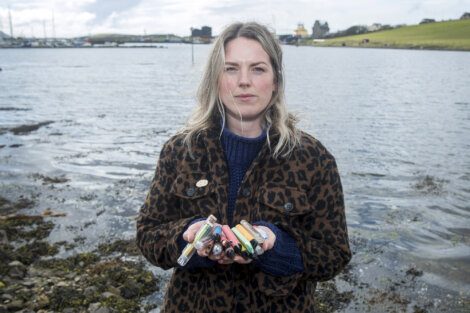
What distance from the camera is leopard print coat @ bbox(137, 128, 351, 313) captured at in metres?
3.82

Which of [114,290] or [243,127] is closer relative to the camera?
[243,127]

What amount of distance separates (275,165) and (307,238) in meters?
0.65

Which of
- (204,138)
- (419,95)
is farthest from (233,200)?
(419,95)

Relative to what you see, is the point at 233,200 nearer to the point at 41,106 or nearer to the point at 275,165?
the point at 275,165

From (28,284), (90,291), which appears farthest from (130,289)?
(28,284)

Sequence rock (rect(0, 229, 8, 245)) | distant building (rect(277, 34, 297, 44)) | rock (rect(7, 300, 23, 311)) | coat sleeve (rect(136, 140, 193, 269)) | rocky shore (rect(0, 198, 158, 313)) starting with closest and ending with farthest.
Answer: coat sleeve (rect(136, 140, 193, 269))
distant building (rect(277, 34, 297, 44))
rock (rect(7, 300, 23, 311))
rocky shore (rect(0, 198, 158, 313))
rock (rect(0, 229, 8, 245))

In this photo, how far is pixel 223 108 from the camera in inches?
164

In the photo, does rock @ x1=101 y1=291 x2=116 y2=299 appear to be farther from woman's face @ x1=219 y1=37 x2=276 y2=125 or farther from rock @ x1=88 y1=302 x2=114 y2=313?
woman's face @ x1=219 y1=37 x2=276 y2=125

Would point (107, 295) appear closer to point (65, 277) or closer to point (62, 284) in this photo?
point (62, 284)

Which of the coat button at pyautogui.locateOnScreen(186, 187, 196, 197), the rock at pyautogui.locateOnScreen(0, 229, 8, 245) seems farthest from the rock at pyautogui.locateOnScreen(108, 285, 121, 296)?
the coat button at pyautogui.locateOnScreen(186, 187, 196, 197)

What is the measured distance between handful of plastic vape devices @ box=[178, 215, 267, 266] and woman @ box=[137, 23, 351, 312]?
0.13 metres

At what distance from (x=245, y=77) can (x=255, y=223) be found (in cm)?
122

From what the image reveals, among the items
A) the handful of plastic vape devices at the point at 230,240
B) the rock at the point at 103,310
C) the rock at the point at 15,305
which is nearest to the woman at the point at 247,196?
the handful of plastic vape devices at the point at 230,240

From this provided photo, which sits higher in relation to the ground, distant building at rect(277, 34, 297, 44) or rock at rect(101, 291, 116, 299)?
distant building at rect(277, 34, 297, 44)
